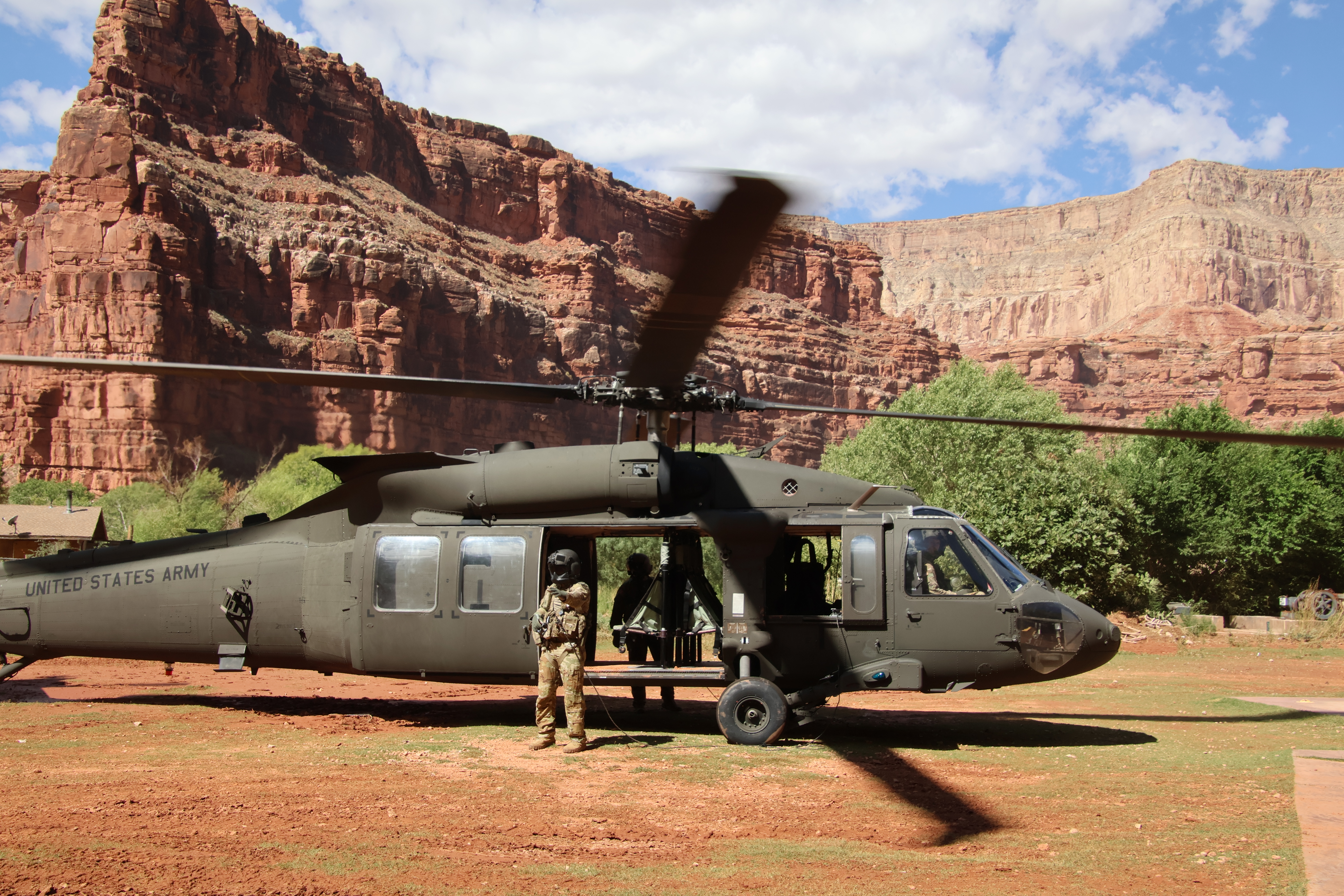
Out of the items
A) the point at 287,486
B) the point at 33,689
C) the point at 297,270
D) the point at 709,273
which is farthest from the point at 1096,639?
the point at 297,270

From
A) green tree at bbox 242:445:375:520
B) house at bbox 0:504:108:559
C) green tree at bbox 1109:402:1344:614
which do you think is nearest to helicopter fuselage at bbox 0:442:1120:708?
house at bbox 0:504:108:559

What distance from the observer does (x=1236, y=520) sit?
37312 mm

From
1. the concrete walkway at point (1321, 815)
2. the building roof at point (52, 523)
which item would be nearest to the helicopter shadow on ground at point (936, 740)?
the concrete walkway at point (1321, 815)

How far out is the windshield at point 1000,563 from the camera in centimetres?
914

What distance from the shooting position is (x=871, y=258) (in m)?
125

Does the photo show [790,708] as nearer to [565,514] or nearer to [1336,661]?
[565,514]

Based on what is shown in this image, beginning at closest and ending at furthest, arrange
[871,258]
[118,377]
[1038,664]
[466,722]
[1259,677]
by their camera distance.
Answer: [1038,664], [466,722], [1259,677], [118,377], [871,258]

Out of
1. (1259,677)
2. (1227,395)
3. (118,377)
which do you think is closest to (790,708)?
(1259,677)

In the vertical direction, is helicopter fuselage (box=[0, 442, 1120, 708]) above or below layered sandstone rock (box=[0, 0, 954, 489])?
below

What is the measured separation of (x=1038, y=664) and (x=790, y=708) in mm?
2247

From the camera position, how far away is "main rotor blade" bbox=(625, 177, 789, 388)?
195 inches

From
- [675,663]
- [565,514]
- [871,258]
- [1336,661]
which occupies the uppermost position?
[871,258]

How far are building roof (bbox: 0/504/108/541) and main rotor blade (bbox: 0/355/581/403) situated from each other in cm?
3518

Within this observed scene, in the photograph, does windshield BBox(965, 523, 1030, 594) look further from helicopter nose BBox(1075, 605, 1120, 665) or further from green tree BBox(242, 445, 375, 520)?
green tree BBox(242, 445, 375, 520)
